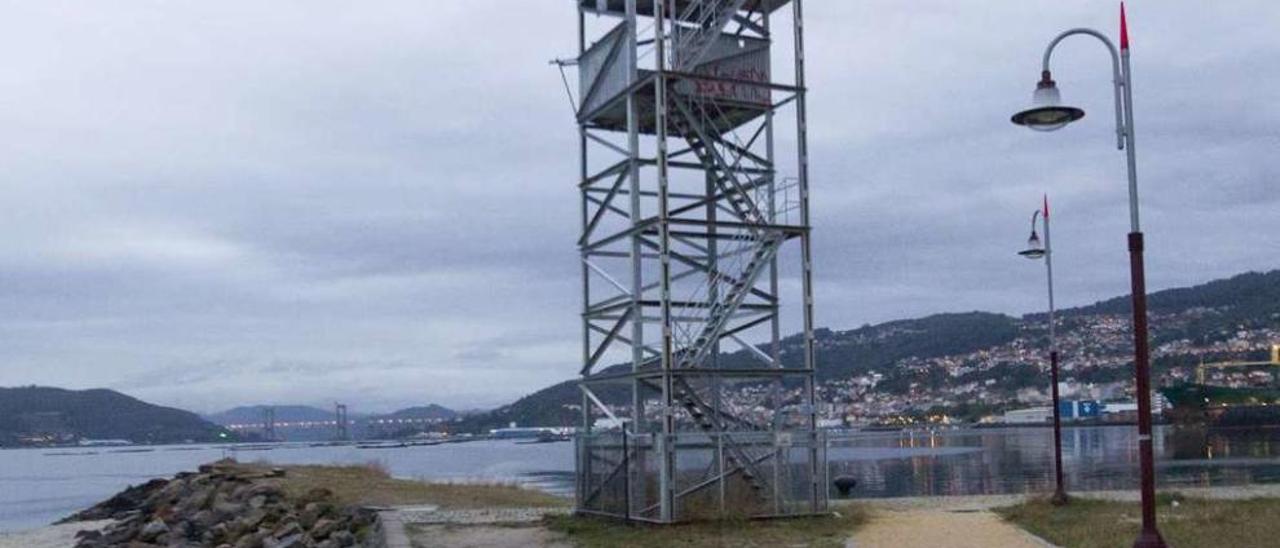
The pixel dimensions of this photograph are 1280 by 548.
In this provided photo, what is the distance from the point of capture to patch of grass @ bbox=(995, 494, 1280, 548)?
22500 mm

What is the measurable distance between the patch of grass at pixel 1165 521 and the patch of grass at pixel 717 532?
132 inches

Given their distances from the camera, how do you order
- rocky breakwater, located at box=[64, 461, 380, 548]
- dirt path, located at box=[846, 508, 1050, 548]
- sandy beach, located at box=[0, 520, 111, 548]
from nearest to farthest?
dirt path, located at box=[846, 508, 1050, 548]
rocky breakwater, located at box=[64, 461, 380, 548]
sandy beach, located at box=[0, 520, 111, 548]

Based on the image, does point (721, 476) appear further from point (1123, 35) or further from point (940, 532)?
point (1123, 35)

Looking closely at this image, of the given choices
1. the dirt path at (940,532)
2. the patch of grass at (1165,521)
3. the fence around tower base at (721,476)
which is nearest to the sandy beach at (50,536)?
the fence around tower base at (721,476)

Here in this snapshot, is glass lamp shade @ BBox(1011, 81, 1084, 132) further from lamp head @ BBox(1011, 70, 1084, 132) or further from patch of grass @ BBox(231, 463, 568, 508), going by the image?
patch of grass @ BBox(231, 463, 568, 508)

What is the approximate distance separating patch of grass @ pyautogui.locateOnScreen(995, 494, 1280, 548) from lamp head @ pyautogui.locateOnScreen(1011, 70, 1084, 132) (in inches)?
323

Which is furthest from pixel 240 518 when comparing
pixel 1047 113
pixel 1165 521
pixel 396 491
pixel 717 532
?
pixel 1047 113

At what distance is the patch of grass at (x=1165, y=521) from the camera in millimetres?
22500

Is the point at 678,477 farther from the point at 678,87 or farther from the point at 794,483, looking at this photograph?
the point at 678,87

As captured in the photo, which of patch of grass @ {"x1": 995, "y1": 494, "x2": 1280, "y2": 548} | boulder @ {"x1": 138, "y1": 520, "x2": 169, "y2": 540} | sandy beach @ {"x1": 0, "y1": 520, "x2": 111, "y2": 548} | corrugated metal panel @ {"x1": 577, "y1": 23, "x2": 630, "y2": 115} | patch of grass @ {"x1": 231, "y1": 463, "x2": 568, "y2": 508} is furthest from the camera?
sandy beach @ {"x1": 0, "y1": 520, "x2": 111, "y2": 548}

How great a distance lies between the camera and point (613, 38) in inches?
1174

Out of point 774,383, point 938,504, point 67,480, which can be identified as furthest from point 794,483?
point 67,480

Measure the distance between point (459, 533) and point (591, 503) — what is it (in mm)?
3771

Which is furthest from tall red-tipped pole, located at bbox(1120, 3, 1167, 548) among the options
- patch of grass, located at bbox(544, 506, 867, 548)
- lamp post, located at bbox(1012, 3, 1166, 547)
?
patch of grass, located at bbox(544, 506, 867, 548)
